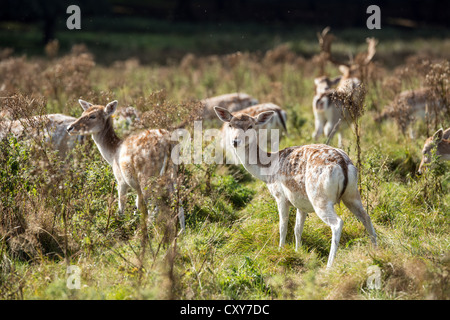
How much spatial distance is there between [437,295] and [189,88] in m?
9.73

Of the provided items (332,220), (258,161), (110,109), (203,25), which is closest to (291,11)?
(203,25)

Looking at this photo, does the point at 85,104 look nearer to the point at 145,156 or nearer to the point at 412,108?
the point at 145,156

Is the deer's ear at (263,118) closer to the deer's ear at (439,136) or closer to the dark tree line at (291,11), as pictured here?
the deer's ear at (439,136)

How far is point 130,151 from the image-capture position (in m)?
5.39

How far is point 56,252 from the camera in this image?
4996 millimetres

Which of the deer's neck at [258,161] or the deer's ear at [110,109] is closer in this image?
the deer's neck at [258,161]

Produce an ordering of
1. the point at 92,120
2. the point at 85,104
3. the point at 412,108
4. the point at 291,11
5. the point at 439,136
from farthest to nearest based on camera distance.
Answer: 1. the point at 291,11
2. the point at 412,108
3. the point at 85,104
4. the point at 439,136
5. the point at 92,120

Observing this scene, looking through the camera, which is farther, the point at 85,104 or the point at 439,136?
the point at 85,104

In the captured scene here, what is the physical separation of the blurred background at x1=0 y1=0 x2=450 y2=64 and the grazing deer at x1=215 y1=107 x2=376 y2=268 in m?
16.0

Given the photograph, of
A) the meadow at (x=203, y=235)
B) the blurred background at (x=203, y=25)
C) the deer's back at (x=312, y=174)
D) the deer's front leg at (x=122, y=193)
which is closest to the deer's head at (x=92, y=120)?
the meadow at (x=203, y=235)

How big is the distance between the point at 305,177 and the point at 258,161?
2.60 ft

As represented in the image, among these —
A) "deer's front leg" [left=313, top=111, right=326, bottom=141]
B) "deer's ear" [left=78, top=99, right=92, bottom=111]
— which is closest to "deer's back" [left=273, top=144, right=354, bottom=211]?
"deer's ear" [left=78, top=99, right=92, bottom=111]

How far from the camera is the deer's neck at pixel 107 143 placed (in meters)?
5.72
